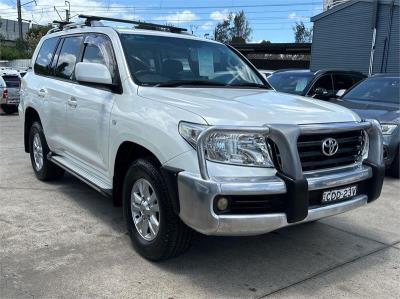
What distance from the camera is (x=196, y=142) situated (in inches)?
134

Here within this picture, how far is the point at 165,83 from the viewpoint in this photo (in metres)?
4.51

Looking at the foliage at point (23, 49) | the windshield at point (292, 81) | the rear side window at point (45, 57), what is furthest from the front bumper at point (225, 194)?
the foliage at point (23, 49)

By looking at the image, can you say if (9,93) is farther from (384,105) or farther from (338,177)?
(338,177)

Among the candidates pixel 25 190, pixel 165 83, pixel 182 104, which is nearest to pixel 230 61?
pixel 165 83

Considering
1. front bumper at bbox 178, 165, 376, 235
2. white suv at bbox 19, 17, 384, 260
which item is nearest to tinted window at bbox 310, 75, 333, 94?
white suv at bbox 19, 17, 384, 260

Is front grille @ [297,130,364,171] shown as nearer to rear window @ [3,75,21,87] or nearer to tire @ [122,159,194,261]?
tire @ [122,159,194,261]

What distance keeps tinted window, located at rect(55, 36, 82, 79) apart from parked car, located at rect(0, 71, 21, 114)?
41.4ft

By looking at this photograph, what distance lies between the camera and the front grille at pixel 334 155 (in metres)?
3.64

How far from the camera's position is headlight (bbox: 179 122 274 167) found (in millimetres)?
3418

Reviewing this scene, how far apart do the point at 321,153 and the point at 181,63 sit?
1.78m

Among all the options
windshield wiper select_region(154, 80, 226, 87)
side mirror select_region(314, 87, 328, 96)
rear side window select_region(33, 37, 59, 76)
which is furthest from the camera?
side mirror select_region(314, 87, 328, 96)

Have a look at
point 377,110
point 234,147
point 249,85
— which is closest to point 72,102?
point 249,85

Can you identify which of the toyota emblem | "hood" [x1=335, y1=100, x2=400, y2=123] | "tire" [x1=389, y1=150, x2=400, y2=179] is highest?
the toyota emblem

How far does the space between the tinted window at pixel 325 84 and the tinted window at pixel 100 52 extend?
18.7 ft
